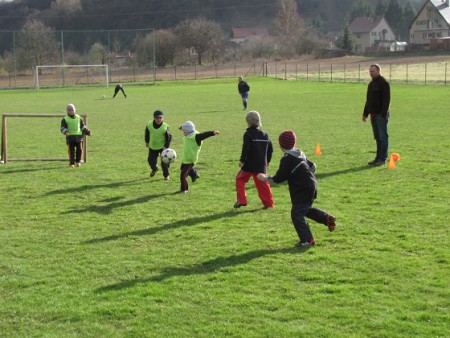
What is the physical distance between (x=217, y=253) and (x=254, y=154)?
2641 mm

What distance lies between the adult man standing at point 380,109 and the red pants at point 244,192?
191 inches

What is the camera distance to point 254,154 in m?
10.9

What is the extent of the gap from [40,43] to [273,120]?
58.7m

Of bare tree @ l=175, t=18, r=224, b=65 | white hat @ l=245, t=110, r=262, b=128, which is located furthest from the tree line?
white hat @ l=245, t=110, r=262, b=128

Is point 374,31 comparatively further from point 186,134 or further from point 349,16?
point 186,134

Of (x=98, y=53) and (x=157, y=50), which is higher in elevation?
(x=157, y=50)

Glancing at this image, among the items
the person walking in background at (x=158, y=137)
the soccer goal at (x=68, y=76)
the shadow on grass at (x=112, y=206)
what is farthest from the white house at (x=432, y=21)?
the shadow on grass at (x=112, y=206)

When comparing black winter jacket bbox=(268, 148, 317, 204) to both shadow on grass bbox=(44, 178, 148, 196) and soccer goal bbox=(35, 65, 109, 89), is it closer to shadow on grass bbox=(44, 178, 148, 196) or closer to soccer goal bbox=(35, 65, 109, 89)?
shadow on grass bbox=(44, 178, 148, 196)

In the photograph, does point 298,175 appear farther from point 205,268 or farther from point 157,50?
point 157,50

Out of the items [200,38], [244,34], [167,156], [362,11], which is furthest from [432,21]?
[167,156]

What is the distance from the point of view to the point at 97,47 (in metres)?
79.6

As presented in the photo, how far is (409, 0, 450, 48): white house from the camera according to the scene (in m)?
120

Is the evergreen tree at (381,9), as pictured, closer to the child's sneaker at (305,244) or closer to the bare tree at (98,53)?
the bare tree at (98,53)

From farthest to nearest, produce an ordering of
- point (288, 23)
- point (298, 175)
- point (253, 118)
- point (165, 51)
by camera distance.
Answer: point (288, 23) < point (165, 51) < point (253, 118) < point (298, 175)
